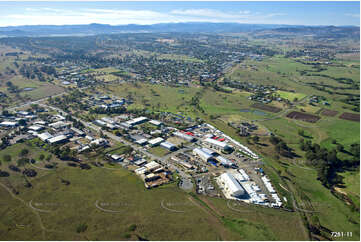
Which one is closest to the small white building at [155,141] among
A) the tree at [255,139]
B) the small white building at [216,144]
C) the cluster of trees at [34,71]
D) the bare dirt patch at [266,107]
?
the small white building at [216,144]

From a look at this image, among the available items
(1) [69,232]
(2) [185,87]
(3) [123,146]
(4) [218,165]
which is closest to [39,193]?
(1) [69,232]

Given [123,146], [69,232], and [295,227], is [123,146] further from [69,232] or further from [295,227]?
[295,227]

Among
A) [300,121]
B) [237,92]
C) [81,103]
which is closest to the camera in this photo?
[300,121]

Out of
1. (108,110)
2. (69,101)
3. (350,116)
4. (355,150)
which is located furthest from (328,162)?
(69,101)

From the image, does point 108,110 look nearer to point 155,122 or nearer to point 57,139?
point 155,122

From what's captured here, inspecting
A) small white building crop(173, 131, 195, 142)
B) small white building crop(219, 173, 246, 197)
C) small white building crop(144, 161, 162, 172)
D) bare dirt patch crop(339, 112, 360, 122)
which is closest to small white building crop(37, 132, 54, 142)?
small white building crop(144, 161, 162, 172)
